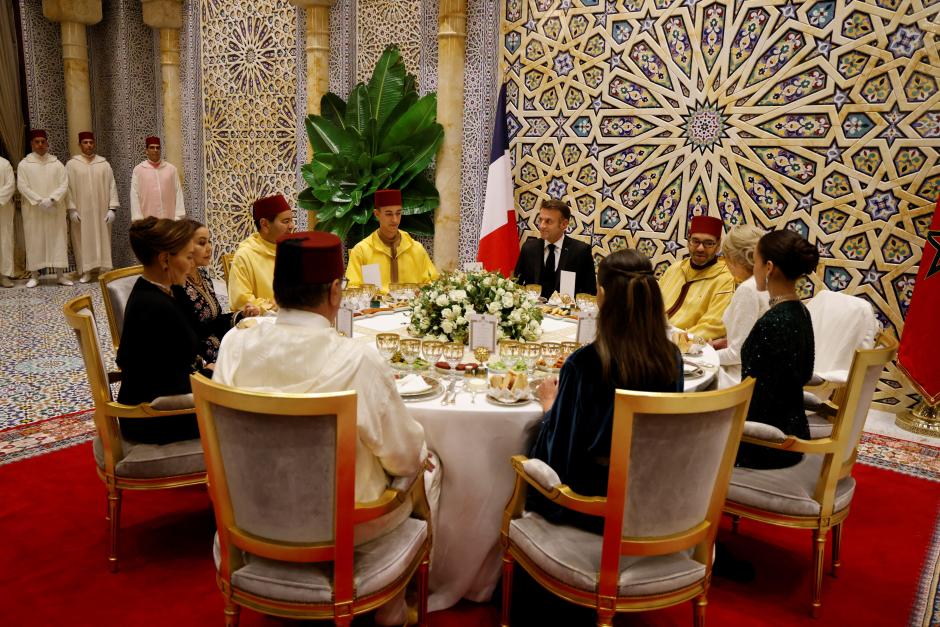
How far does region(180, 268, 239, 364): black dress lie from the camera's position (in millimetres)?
3529

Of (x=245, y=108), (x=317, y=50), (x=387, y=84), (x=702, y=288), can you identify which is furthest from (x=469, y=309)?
(x=245, y=108)

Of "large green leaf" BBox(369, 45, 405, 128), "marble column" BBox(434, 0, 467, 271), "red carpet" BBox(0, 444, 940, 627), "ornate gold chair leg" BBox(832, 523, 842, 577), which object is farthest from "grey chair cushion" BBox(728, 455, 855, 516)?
"large green leaf" BBox(369, 45, 405, 128)

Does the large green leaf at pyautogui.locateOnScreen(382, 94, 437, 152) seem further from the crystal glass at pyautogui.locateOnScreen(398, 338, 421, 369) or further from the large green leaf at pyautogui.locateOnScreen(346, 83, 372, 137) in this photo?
the crystal glass at pyautogui.locateOnScreen(398, 338, 421, 369)

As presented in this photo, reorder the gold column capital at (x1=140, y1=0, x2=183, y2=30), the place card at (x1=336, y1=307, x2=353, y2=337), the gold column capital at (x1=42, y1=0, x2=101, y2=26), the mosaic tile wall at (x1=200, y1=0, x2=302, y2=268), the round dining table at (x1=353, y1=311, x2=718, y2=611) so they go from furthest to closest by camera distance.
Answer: the gold column capital at (x1=42, y1=0, x2=101, y2=26), the gold column capital at (x1=140, y1=0, x2=183, y2=30), the mosaic tile wall at (x1=200, y1=0, x2=302, y2=268), the place card at (x1=336, y1=307, x2=353, y2=337), the round dining table at (x1=353, y1=311, x2=718, y2=611)

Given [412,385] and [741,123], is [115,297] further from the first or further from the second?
[741,123]

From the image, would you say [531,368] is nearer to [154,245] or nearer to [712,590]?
[712,590]

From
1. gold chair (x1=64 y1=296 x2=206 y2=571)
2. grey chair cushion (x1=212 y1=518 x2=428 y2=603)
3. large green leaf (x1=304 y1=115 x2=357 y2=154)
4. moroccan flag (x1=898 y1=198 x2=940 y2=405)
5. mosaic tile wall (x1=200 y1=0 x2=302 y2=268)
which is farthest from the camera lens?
mosaic tile wall (x1=200 y1=0 x2=302 y2=268)

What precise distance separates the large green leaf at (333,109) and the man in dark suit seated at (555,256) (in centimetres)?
305

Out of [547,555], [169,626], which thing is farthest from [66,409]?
[547,555]

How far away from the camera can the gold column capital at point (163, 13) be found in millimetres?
8922

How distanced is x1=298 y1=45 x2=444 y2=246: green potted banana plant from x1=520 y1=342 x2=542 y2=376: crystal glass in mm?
3915

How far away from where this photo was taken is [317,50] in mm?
7547

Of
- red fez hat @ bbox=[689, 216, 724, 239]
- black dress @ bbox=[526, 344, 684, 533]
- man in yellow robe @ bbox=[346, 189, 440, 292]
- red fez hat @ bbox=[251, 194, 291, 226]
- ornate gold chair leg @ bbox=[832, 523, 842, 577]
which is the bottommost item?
ornate gold chair leg @ bbox=[832, 523, 842, 577]

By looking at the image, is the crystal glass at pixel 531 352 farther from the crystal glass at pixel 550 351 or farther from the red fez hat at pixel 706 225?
the red fez hat at pixel 706 225
